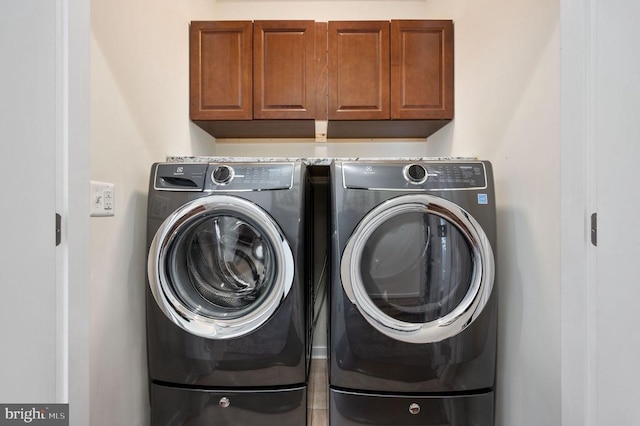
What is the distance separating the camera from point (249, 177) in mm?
1122

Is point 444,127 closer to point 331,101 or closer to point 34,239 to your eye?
point 331,101

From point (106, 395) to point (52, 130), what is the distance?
0.89 metres

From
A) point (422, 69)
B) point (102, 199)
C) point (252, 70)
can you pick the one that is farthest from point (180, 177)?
point (422, 69)

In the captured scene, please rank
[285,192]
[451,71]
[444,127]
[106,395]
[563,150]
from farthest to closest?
[444,127] < [451,71] < [285,192] < [106,395] < [563,150]

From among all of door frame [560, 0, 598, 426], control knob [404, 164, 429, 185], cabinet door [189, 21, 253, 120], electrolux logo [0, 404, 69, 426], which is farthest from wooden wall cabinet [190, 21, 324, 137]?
electrolux logo [0, 404, 69, 426]

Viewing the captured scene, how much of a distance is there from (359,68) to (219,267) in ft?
4.47

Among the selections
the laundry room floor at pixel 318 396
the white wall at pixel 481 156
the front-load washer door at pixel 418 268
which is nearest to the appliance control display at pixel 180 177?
the white wall at pixel 481 156

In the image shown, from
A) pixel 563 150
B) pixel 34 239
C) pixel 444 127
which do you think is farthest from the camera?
pixel 444 127

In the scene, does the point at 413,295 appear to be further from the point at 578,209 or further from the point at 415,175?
the point at 578,209

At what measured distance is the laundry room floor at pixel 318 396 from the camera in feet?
4.58

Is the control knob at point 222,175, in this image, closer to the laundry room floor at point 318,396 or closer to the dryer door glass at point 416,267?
the dryer door glass at point 416,267

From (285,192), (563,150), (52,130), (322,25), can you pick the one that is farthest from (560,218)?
(322,25)

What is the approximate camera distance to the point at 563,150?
0.82 meters

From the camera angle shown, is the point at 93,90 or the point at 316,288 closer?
the point at 93,90
